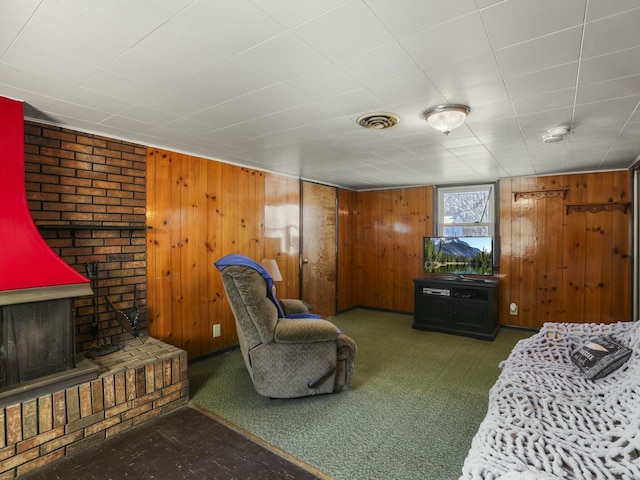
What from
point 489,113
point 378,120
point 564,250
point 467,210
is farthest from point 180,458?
point 564,250

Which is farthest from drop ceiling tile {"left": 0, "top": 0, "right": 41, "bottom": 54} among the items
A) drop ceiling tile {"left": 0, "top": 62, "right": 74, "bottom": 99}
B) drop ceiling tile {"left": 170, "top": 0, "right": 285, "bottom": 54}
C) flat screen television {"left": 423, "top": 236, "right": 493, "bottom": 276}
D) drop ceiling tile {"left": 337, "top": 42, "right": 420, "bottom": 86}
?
flat screen television {"left": 423, "top": 236, "right": 493, "bottom": 276}

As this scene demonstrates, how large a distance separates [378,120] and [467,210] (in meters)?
3.33

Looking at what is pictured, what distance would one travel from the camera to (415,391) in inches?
112

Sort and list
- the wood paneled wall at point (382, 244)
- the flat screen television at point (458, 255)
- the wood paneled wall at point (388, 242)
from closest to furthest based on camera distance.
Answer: the wood paneled wall at point (388, 242) < the flat screen television at point (458, 255) < the wood paneled wall at point (382, 244)

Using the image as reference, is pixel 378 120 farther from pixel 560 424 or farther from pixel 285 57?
pixel 560 424

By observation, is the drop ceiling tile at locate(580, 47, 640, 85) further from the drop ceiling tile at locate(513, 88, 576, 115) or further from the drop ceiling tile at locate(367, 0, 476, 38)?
the drop ceiling tile at locate(367, 0, 476, 38)

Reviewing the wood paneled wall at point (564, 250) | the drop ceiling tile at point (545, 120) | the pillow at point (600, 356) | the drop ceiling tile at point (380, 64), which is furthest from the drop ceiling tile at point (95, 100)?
the wood paneled wall at point (564, 250)

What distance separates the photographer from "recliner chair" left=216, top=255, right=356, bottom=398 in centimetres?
252

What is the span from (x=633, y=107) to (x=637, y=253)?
265 centimetres

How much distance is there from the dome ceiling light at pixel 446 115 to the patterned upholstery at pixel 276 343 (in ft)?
5.43

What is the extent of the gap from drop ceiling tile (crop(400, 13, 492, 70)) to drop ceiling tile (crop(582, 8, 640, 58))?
1.23ft

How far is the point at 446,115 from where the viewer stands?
219cm

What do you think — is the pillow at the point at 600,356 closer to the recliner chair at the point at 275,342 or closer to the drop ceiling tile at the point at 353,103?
the recliner chair at the point at 275,342

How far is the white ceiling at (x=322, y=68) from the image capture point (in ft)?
4.18
